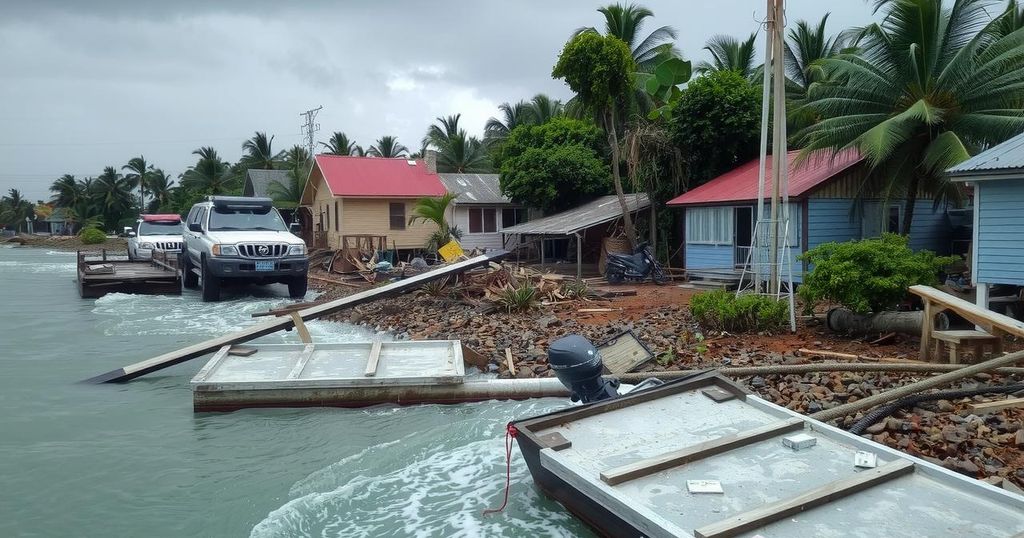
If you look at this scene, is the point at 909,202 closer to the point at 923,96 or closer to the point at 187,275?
the point at 923,96

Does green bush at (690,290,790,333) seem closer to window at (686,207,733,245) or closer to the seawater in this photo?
the seawater

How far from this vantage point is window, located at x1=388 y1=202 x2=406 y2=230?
1123 inches

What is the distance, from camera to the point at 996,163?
9789 mm

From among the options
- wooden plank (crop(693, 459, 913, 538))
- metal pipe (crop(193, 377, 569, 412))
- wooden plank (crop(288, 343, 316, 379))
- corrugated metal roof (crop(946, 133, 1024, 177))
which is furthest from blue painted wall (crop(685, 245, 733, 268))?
wooden plank (crop(693, 459, 913, 538))

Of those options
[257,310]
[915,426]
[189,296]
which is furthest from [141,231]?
[915,426]

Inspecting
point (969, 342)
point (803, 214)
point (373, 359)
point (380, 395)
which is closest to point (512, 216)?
point (803, 214)

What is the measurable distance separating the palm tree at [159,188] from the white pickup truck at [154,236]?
46401 millimetres

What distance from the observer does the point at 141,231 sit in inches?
984

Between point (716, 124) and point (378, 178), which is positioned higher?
point (716, 124)

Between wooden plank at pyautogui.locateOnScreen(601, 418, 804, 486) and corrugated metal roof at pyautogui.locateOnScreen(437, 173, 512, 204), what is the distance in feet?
75.5

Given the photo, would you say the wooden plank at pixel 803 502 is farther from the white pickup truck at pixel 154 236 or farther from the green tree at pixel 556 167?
the white pickup truck at pixel 154 236

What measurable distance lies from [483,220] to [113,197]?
54.2 meters

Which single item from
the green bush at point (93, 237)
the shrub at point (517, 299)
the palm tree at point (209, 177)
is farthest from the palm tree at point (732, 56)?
the green bush at point (93, 237)

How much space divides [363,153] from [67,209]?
4029 centimetres
